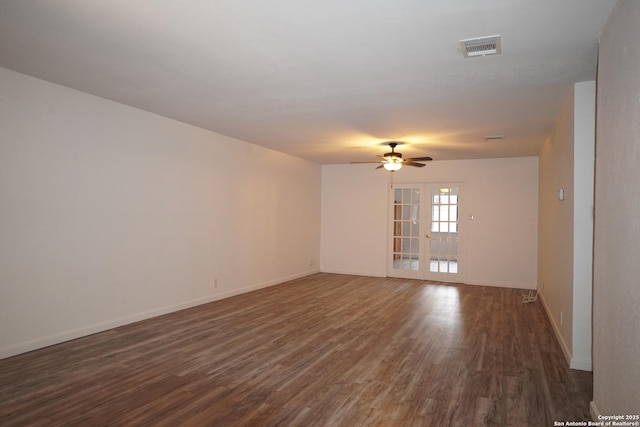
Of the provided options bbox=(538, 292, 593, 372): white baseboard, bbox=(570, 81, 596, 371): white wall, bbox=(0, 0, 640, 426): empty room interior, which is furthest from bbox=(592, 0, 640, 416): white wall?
bbox=(538, 292, 593, 372): white baseboard

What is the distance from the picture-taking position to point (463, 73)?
3402 millimetres

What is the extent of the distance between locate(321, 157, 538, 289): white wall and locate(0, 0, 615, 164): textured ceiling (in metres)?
2.74

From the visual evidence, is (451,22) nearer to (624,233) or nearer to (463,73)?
(463,73)

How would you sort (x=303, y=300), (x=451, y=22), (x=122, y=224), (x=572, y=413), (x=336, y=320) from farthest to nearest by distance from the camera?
(x=303, y=300) → (x=336, y=320) → (x=122, y=224) → (x=572, y=413) → (x=451, y=22)

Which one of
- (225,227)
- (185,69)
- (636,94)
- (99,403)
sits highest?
(185,69)

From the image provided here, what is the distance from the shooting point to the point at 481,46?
286 cm

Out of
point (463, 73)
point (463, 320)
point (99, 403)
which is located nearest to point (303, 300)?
point (463, 320)

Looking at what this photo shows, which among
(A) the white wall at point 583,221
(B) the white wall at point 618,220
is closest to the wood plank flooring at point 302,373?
(A) the white wall at point 583,221

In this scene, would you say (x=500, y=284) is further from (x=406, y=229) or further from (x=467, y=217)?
(x=406, y=229)

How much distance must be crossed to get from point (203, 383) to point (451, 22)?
3184mm

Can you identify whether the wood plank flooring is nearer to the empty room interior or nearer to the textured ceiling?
the empty room interior

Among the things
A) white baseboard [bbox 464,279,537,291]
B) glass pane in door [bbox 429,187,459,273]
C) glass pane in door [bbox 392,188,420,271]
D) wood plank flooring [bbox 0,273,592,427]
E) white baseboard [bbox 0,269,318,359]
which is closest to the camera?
wood plank flooring [bbox 0,273,592,427]

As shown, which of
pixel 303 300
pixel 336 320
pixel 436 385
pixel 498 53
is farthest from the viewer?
pixel 303 300

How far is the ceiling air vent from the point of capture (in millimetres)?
2765
